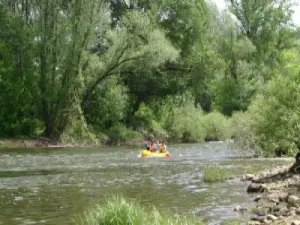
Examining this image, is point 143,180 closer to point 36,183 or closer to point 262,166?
point 36,183

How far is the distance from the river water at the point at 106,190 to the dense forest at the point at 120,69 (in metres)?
19.9

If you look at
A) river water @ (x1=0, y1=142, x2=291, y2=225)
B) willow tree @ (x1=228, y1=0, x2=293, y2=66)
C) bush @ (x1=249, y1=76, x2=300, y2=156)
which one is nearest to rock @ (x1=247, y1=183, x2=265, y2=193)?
river water @ (x1=0, y1=142, x2=291, y2=225)

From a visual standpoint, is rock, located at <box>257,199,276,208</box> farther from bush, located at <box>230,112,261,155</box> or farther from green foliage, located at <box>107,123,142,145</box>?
green foliage, located at <box>107,123,142,145</box>

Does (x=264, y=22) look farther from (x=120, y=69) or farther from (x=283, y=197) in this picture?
(x=283, y=197)

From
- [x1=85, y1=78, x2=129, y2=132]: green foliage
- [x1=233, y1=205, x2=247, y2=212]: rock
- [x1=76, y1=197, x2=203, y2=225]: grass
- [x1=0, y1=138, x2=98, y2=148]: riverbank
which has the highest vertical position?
[x1=85, y1=78, x2=129, y2=132]: green foliage

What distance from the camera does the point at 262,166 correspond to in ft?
77.0

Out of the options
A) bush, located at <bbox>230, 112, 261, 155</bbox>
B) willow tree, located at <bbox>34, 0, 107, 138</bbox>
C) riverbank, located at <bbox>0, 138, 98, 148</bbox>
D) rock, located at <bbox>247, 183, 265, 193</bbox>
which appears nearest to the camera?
rock, located at <bbox>247, 183, 265, 193</bbox>

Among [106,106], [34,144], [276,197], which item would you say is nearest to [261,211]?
[276,197]

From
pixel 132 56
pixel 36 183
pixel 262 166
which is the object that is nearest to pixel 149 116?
pixel 132 56

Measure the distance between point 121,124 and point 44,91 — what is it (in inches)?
355

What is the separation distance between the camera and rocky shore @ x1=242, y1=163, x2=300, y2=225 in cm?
1060

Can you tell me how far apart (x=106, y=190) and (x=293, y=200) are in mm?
6416

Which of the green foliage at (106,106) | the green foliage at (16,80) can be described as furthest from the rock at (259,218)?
the green foliage at (106,106)

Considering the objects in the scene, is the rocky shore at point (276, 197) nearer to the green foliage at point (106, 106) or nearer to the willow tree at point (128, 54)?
the willow tree at point (128, 54)
